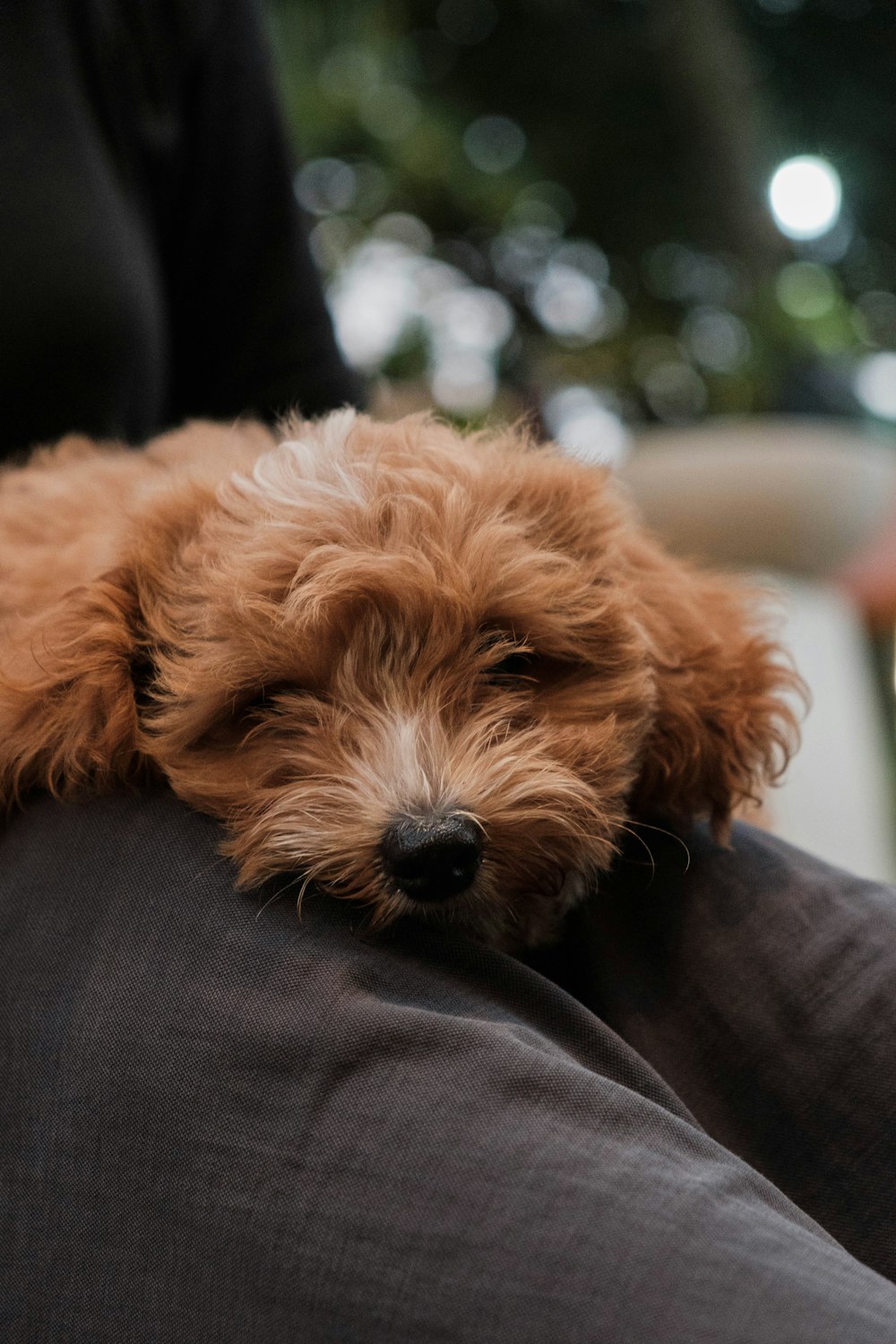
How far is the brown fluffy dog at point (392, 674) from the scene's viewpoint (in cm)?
154

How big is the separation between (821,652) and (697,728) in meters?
3.04

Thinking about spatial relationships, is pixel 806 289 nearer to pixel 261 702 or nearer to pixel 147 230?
pixel 147 230

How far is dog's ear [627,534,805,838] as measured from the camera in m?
1.70

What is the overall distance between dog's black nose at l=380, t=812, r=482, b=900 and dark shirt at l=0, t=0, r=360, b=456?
3.83 ft

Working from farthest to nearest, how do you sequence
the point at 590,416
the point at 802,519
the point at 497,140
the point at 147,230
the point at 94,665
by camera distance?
1. the point at 497,140
2. the point at 590,416
3. the point at 802,519
4. the point at 147,230
5. the point at 94,665

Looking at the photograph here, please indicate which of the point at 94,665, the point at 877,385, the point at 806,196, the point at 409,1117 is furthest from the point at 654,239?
the point at 409,1117

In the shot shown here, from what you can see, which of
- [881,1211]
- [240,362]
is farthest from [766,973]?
[240,362]

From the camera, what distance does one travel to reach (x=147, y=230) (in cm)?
249

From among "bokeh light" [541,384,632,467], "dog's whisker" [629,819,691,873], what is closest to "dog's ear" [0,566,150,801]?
"dog's whisker" [629,819,691,873]

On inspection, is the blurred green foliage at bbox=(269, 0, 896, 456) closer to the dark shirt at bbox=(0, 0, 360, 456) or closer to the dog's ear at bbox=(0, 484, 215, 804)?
the dark shirt at bbox=(0, 0, 360, 456)

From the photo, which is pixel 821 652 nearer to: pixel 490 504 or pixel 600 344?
pixel 600 344

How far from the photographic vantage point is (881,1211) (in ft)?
4.36

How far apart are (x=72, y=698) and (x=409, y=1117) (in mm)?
720

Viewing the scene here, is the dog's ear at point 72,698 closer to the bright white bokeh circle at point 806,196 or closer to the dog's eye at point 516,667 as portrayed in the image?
the dog's eye at point 516,667
